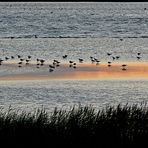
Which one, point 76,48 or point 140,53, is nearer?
point 140,53

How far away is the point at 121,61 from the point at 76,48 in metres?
11.3

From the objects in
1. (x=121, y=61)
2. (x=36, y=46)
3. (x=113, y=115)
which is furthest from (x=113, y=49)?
(x=113, y=115)

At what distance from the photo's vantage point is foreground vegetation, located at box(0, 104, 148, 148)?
17.5m

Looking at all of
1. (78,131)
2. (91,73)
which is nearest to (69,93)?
(91,73)

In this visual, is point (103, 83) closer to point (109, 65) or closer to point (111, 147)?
point (109, 65)

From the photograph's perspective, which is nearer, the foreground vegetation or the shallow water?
the foreground vegetation

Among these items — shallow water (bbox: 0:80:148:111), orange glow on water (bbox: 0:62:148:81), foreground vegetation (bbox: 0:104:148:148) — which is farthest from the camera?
orange glow on water (bbox: 0:62:148:81)

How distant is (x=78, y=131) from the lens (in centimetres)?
1783

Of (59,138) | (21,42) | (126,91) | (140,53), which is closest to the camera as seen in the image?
(59,138)

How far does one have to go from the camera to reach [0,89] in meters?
32.0

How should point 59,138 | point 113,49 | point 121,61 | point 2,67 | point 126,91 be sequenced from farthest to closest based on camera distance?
point 113,49 → point 121,61 → point 2,67 → point 126,91 → point 59,138

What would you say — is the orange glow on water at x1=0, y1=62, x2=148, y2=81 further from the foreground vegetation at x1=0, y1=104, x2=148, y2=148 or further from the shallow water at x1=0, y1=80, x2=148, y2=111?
the foreground vegetation at x1=0, y1=104, x2=148, y2=148

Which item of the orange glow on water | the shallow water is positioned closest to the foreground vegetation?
the shallow water

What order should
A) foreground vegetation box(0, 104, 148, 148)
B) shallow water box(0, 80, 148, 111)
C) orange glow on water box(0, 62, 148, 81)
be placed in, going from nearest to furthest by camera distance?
foreground vegetation box(0, 104, 148, 148), shallow water box(0, 80, 148, 111), orange glow on water box(0, 62, 148, 81)
